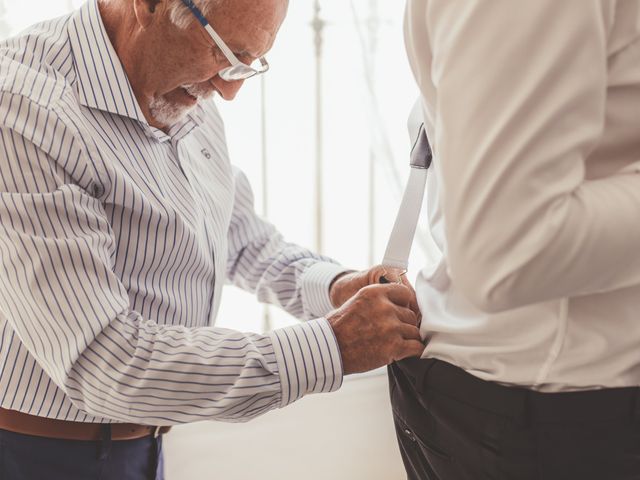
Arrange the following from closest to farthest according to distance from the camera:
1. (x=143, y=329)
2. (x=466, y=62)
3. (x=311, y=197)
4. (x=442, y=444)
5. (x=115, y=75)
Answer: (x=466, y=62) → (x=442, y=444) → (x=143, y=329) → (x=115, y=75) → (x=311, y=197)

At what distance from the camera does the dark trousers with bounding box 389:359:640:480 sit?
618mm

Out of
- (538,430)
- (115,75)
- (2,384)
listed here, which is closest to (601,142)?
(538,430)

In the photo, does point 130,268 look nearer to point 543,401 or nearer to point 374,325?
point 374,325

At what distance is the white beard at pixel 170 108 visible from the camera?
1221mm

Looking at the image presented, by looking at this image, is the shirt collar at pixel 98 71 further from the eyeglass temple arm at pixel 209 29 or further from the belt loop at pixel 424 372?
the belt loop at pixel 424 372

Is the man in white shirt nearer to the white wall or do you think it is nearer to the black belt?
the black belt

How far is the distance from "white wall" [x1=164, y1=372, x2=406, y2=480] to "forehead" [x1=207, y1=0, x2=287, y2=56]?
1.16 m

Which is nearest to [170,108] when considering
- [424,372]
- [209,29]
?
[209,29]

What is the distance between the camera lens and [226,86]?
1260mm

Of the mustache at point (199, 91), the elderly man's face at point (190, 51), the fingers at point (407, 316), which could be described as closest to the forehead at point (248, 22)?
the elderly man's face at point (190, 51)

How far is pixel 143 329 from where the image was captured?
1.00 meters

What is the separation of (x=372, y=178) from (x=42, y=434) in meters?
1.37

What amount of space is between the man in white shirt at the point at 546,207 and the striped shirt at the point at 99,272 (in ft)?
1.26

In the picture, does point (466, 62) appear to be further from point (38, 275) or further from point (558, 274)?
point (38, 275)
